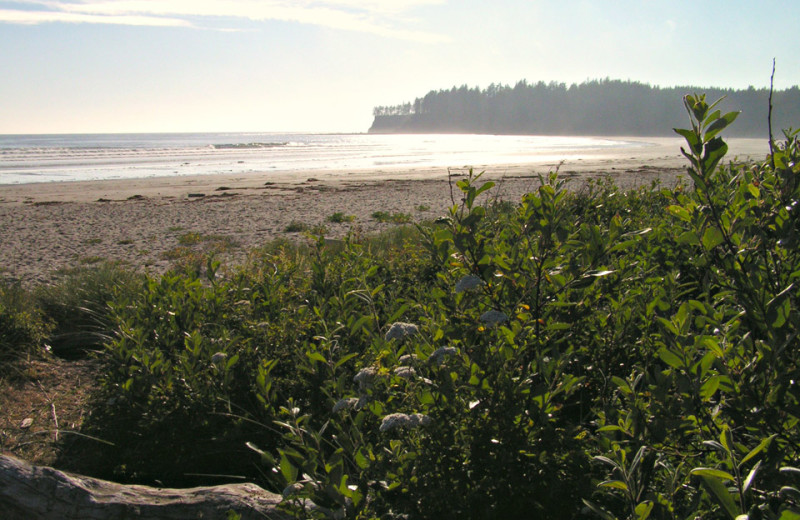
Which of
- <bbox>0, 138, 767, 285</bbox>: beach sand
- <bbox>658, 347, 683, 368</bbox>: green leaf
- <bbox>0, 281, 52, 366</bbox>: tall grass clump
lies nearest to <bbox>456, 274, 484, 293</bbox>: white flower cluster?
<bbox>658, 347, 683, 368</bbox>: green leaf

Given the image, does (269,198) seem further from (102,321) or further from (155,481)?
(155,481)

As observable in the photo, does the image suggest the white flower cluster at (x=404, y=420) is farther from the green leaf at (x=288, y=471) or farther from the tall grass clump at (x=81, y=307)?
the tall grass clump at (x=81, y=307)

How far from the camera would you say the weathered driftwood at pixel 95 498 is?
7.27 ft

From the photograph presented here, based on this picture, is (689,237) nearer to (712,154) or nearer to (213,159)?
(712,154)

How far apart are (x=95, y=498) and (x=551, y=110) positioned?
6994 inches

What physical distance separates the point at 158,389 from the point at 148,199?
13891 millimetres

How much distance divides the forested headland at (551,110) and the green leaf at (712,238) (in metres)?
146

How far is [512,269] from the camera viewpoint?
209cm

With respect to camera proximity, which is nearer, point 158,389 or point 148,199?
point 158,389

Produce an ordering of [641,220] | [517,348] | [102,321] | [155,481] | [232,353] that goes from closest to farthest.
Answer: [517,348] < [155,481] < [232,353] < [102,321] < [641,220]

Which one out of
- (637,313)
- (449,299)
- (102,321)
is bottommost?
(102,321)

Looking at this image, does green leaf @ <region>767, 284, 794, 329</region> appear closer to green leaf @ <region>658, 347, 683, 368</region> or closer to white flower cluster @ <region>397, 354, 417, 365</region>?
green leaf @ <region>658, 347, 683, 368</region>

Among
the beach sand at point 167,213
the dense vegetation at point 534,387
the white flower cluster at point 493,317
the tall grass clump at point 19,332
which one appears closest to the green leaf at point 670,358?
the dense vegetation at point 534,387

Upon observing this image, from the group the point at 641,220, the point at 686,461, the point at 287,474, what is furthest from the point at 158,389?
the point at 641,220
